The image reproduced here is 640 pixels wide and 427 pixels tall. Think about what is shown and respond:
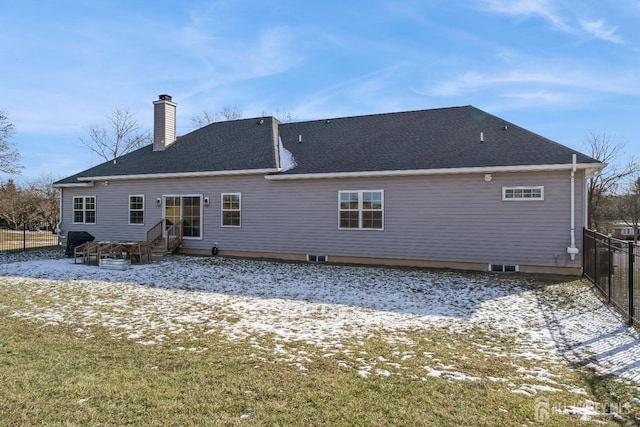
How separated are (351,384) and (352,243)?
8.95m

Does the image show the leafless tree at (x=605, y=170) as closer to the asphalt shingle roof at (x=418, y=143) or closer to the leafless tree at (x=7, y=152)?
the asphalt shingle roof at (x=418, y=143)

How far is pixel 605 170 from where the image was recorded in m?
27.6

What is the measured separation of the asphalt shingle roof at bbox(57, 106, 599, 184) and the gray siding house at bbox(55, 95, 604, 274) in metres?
0.06

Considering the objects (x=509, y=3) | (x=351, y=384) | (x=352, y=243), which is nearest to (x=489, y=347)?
(x=351, y=384)

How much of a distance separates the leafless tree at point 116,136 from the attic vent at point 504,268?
32.4 meters

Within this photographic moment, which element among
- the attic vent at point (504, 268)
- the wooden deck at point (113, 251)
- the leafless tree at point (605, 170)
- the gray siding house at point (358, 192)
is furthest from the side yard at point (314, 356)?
the leafless tree at point (605, 170)

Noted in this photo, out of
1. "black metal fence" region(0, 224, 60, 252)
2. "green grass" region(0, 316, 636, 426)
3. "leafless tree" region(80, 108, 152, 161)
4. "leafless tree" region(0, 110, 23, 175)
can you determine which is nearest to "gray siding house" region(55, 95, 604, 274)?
"black metal fence" region(0, 224, 60, 252)

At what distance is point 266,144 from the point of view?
14.7 metres

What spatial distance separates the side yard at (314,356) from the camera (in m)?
3.14

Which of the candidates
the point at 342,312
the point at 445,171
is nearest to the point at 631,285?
the point at 342,312

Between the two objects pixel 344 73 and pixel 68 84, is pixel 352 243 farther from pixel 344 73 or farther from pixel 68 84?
pixel 68 84

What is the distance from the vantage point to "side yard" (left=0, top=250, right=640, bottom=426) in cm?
314

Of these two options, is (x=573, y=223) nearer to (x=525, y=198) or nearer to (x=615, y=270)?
(x=525, y=198)

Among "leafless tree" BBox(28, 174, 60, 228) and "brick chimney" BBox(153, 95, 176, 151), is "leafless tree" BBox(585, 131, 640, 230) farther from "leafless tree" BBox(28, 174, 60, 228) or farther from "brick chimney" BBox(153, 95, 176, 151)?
"leafless tree" BBox(28, 174, 60, 228)
